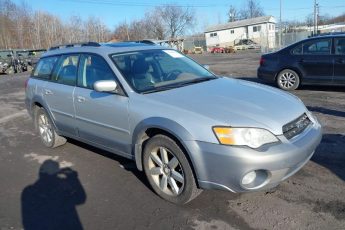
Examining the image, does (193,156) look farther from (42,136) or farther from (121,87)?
(42,136)

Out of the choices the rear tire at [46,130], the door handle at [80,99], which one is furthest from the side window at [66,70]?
the rear tire at [46,130]

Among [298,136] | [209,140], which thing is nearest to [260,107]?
[298,136]

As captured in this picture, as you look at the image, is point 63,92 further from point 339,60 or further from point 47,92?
point 339,60

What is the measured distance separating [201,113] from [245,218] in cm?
111

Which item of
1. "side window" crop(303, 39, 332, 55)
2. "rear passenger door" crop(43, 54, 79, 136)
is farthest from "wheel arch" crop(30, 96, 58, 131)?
"side window" crop(303, 39, 332, 55)

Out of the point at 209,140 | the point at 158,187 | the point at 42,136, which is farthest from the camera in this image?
the point at 42,136

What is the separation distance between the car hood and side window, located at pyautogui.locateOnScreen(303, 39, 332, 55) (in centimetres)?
581

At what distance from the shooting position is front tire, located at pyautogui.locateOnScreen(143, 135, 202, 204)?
3639 millimetres

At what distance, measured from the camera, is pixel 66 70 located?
17.8ft

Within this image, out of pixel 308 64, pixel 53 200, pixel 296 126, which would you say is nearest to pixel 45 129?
pixel 53 200

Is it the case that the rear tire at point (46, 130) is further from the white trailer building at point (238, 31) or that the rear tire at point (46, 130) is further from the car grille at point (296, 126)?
the white trailer building at point (238, 31)

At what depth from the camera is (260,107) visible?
12.1ft

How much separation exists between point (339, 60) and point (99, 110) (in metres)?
6.96

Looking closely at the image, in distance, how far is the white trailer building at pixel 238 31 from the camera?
6481 cm
